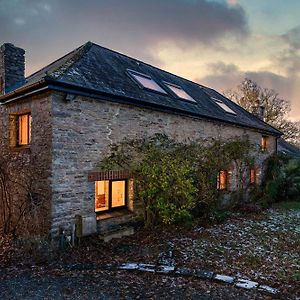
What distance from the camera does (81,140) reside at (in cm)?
767

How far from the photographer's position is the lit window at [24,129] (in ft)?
28.1

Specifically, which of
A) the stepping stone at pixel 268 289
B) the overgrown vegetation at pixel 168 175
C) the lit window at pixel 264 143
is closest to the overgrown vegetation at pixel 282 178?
the lit window at pixel 264 143

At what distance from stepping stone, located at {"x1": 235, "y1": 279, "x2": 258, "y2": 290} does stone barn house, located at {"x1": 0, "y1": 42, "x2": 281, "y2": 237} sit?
450 centimetres

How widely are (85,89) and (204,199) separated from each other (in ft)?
19.9

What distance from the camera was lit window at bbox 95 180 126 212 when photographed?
8.56m

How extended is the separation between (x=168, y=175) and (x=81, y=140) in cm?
305

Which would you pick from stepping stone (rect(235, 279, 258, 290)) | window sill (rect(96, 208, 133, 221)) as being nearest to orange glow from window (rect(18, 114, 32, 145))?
window sill (rect(96, 208, 133, 221))

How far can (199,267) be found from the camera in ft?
19.1

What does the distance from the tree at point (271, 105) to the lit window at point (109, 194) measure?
25203 millimetres

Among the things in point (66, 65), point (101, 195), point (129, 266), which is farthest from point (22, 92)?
point (129, 266)

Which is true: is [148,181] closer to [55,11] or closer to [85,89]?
[85,89]

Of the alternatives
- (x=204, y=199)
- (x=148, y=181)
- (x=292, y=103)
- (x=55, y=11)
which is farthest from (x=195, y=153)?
(x=292, y=103)

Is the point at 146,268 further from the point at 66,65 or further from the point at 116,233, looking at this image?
the point at 66,65

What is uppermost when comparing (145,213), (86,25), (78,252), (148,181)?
(86,25)
